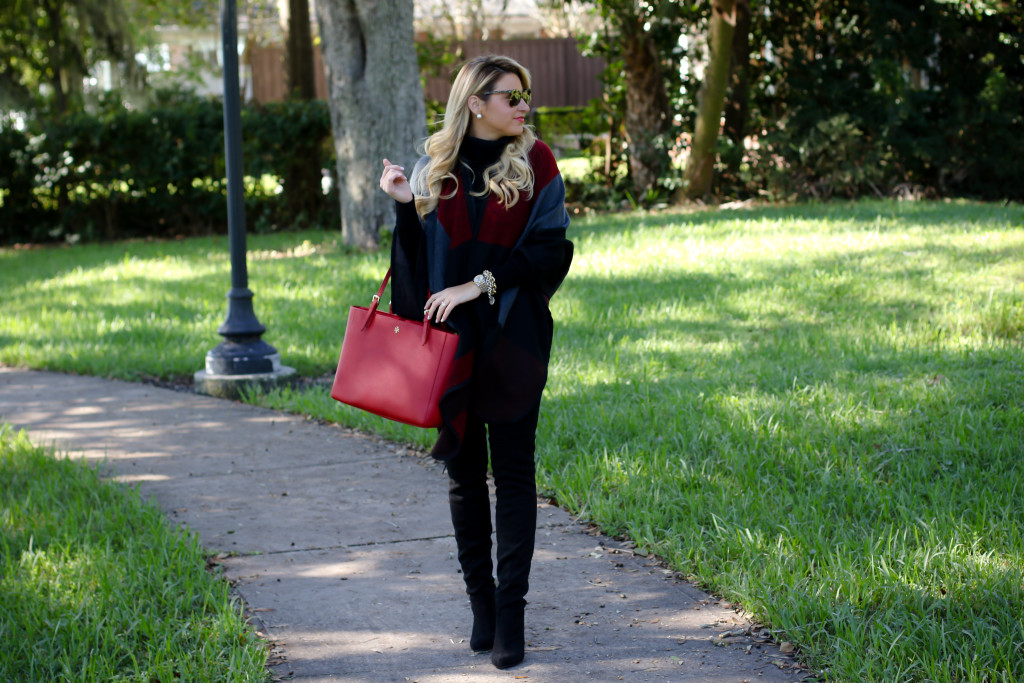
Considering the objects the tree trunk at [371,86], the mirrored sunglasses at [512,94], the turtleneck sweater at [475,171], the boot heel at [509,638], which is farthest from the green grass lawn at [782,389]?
the mirrored sunglasses at [512,94]

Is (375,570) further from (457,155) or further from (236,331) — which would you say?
(236,331)

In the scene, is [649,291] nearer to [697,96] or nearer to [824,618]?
[824,618]

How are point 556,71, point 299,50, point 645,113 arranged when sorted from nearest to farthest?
1. point 645,113
2. point 299,50
3. point 556,71

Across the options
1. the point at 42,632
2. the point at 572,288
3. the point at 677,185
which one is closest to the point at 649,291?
the point at 572,288

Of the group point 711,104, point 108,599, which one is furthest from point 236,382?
point 711,104

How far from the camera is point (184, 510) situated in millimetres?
4641

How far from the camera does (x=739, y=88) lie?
50.6ft

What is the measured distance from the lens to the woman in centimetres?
305

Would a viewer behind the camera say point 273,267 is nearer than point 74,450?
No

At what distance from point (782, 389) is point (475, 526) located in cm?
299

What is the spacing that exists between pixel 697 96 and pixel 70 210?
9.61 meters

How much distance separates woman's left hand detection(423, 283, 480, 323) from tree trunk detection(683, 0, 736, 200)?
1197cm

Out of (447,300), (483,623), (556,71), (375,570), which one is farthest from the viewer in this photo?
(556,71)

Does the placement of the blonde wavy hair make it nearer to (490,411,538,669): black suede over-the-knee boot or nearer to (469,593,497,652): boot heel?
(490,411,538,669): black suede over-the-knee boot
